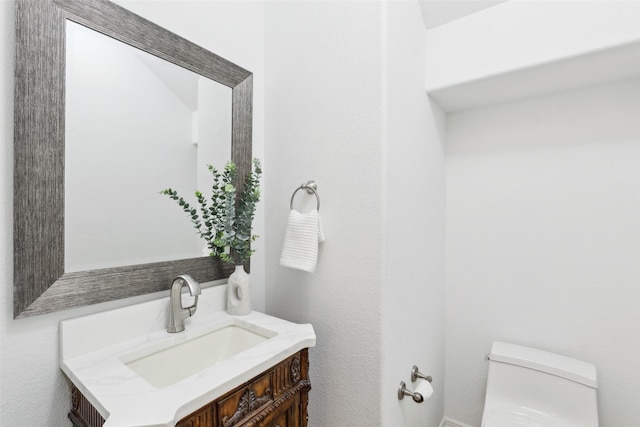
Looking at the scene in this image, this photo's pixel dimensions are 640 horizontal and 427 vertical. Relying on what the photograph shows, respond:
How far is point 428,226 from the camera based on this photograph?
1500 mm

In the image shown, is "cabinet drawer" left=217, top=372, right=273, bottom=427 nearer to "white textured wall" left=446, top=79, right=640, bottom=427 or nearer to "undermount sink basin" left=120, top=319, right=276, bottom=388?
"undermount sink basin" left=120, top=319, right=276, bottom=388

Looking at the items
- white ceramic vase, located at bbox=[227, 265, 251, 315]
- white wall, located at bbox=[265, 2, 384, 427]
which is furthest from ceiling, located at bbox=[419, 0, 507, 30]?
white ceramic vase, located at bbox=[227, 265, 251, 315]

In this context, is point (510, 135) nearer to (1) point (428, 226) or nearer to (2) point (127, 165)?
(1) point (428, 226)

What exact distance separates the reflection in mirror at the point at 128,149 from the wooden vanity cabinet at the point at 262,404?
44 centimetres

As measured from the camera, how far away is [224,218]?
1.16 meters

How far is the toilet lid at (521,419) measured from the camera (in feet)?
4.41

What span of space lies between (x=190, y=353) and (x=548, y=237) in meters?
1.75

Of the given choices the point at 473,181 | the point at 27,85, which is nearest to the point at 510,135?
the point at 473,181

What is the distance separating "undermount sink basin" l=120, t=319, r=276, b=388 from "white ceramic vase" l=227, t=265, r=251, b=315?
5 centimetres

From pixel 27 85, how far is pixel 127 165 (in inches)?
11.6

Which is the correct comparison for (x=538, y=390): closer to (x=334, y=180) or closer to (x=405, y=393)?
(x=405, y=393)

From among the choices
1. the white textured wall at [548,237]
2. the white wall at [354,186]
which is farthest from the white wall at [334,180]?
the white textured wall at [548,237]

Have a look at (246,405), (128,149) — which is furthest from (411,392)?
(128,149)

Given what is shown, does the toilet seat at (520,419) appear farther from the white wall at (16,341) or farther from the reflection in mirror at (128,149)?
the white wall at (16,341)
